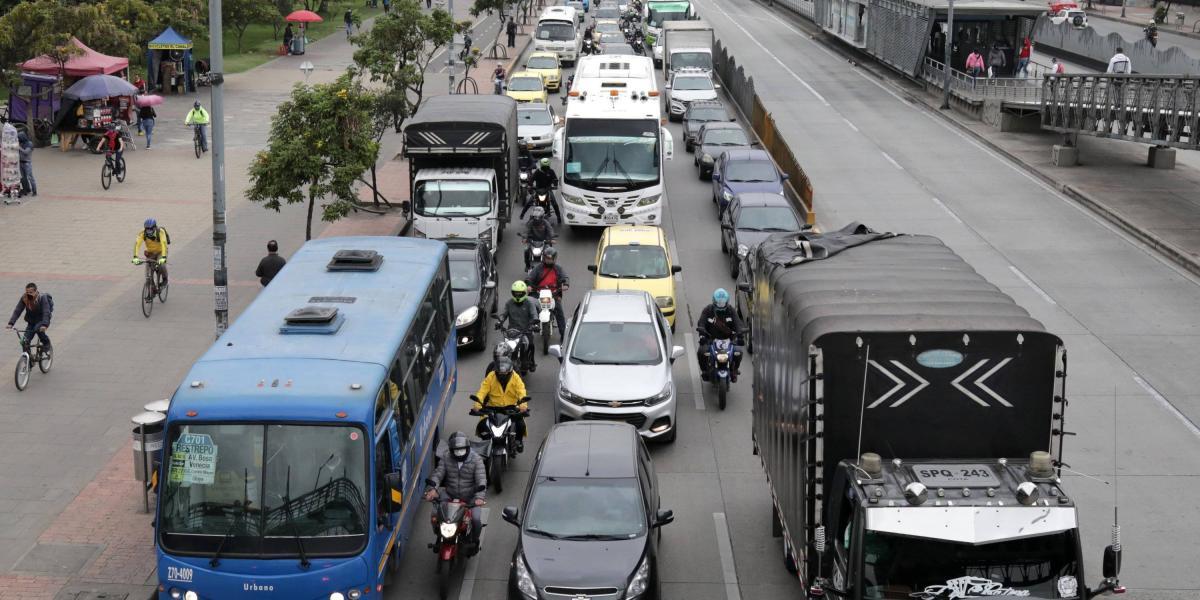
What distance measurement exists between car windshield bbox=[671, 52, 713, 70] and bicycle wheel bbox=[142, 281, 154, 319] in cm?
3270

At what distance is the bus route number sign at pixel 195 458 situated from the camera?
39.4 ft

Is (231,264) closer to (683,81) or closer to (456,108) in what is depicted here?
(456,108)

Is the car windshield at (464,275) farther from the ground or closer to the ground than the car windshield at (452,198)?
closer to the ground

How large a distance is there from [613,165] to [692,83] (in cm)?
1825

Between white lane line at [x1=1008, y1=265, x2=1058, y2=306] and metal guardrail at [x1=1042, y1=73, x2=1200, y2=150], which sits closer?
white lane line at [x1=1008, y1=265, x2=1058, y2=306]

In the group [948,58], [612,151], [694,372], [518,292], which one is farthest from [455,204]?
[948,58]

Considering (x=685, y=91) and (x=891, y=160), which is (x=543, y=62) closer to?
(x=685, y=91)

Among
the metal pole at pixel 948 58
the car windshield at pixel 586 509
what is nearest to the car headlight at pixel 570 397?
the car windshield at pixel 586 509

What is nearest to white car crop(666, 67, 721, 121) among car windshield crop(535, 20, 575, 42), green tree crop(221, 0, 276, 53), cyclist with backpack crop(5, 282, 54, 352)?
car windshield crop(535, 20, 575, 42)

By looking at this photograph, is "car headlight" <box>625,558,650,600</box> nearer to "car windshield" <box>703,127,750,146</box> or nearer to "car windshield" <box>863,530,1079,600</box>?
"car windshield" <box>863,530,1079,600</box>

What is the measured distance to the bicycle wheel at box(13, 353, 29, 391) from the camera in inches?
789

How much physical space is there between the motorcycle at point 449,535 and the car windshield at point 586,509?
0.91 m

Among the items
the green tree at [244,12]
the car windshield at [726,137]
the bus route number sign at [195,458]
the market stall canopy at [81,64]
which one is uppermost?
the green tree at [244,12]

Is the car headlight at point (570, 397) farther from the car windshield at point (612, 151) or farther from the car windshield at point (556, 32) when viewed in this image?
the car windshield at point (556, 32)
